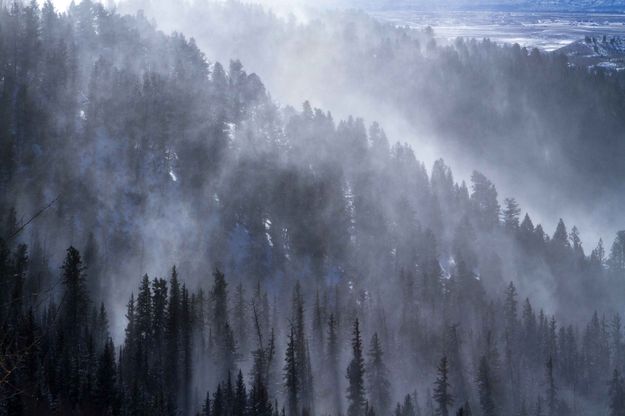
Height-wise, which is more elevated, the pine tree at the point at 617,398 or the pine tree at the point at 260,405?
the pine tree at the point at 260,405

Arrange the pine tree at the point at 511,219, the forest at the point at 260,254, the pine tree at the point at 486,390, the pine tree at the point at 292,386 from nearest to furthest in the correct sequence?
the pine tree at the point at 292,386 < the pine tree at the point at 486,390 < the forest at the point at 260,254 < the pine tree at the point at 511,219

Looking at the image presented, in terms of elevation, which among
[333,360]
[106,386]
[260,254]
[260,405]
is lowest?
[333,360]

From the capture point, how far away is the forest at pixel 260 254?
11712 cm

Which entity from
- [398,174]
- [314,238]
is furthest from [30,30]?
[398,174]

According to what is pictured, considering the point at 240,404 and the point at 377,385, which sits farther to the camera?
the point at 377,385

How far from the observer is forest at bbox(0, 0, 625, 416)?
384 feet

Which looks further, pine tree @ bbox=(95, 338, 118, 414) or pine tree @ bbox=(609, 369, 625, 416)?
pine tree @ bbox=(609, 369, 625, 416)

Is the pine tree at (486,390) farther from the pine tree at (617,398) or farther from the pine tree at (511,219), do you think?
the pine tree at (511,219)

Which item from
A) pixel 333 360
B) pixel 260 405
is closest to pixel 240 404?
pixel 260 405

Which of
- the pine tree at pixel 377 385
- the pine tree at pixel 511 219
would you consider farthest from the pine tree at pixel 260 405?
the pine tree at pixel 511 219

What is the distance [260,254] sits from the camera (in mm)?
157125

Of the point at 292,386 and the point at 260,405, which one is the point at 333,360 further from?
the point at 260,405

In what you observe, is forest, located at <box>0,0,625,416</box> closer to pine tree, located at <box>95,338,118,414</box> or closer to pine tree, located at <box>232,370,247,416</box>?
pine tree, located at <box>232,370,247,416</box>

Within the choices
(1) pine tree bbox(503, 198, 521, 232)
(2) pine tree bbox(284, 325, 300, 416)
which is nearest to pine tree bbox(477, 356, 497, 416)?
A: (2) pine tree bbox(284, 325, 300, 416)
